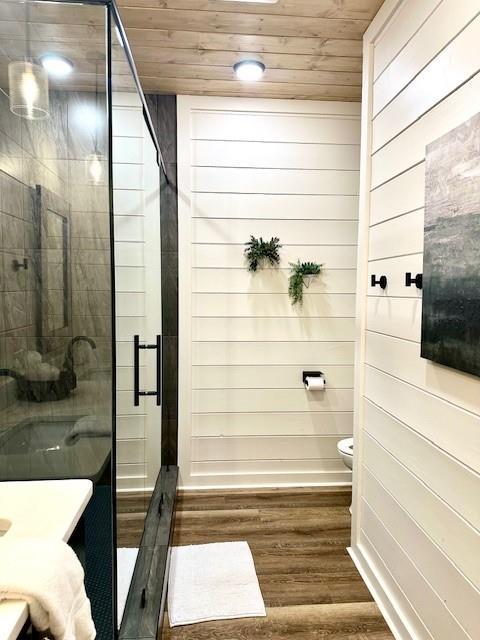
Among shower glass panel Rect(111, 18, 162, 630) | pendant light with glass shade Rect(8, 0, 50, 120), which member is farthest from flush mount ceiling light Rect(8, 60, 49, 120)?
shower glass panel Rect(111, 18, 162, 630)

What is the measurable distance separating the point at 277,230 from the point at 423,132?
143 centimetres

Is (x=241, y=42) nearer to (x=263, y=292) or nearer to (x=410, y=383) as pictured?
(x=263, y=292)

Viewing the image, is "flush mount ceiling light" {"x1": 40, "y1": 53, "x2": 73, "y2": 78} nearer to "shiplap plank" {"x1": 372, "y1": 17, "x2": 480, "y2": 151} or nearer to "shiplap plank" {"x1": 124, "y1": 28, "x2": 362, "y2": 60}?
"shiplap plank" {"x1": 124, "y1": 28, "x2": 362, "y2": 60}

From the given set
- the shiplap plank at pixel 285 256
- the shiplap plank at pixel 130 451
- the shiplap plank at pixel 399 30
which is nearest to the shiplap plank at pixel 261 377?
the shiplap plank at pixel 285 256

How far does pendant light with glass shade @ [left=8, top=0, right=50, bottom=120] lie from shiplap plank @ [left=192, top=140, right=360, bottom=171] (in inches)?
41.5

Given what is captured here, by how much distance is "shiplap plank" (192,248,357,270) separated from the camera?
9.40ft

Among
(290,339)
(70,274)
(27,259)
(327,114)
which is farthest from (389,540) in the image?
(327,114)

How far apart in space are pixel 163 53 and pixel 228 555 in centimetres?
278

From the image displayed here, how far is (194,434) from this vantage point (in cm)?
293

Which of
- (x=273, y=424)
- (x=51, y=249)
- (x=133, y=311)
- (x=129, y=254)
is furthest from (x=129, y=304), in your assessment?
(x=273, y=424)

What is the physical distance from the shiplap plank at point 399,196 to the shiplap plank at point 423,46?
1.21 feet

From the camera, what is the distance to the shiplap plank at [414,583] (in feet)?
4.47

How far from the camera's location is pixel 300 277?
9.39ft

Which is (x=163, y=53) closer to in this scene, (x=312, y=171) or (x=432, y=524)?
(x=312, y=171)
